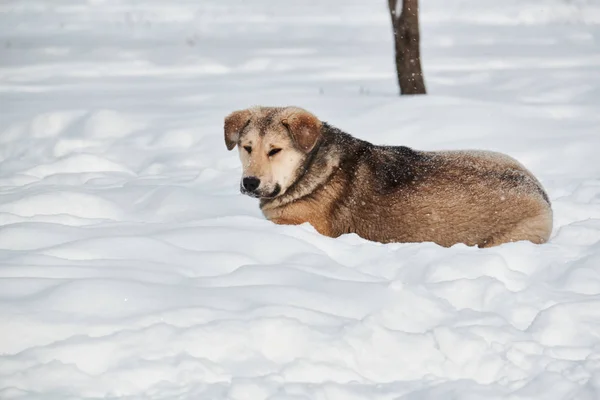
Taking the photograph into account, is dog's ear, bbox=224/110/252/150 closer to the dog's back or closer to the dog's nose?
the dog's nose

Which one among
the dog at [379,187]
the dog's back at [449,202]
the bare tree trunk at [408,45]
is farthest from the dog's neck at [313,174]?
the bare tree trunk at [408,45]

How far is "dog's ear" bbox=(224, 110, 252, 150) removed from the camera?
7.23 metres

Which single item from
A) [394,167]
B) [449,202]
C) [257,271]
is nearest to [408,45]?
[394,167]

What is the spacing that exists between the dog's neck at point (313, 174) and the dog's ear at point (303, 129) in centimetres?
16

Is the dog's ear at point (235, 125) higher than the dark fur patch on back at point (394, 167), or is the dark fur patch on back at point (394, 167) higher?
the dog's ear at point (235, 125)

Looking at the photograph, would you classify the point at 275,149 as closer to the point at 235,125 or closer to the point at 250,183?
the point at 250,183

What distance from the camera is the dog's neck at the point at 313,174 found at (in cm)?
709

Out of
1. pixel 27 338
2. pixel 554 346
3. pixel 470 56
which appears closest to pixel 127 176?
pixel 27 338

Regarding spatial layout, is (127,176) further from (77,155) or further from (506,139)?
(506,139)

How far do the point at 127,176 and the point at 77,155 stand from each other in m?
0.76

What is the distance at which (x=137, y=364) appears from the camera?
4180 mm

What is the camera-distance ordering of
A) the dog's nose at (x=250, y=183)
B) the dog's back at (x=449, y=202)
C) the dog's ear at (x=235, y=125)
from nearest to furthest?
the dog's back at (x=449, y=202)
the dog's nose at (x=250, y=183)
the dog's ear at (x=235, y=125)

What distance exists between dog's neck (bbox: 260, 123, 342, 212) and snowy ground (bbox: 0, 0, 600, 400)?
40cm

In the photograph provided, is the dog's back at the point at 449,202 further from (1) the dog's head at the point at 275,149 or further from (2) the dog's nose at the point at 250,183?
(2) the dog's nose at the point at 250,183
